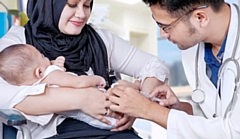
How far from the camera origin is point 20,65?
3.40 ft

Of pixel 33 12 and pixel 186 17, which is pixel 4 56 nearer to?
pixel 33 12

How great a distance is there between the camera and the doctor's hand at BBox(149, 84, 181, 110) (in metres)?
1.21

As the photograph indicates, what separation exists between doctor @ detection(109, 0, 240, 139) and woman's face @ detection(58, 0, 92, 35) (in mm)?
278

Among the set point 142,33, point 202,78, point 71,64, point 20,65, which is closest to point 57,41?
point 71,64

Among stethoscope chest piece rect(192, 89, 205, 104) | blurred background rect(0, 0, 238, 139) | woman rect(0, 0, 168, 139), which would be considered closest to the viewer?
woman rect(0, 0, 168, 139)

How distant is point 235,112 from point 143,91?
14.7 inches

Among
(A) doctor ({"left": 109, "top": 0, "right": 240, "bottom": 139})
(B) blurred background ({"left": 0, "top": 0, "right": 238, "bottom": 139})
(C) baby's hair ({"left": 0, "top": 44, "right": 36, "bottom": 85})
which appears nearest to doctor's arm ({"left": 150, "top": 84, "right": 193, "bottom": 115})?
(A) doctor ({"left": 109, "top": 0, "right": 240, "bottom": 139})

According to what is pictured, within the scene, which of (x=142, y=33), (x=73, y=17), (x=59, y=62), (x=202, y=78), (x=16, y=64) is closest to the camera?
(x=16, y=64)

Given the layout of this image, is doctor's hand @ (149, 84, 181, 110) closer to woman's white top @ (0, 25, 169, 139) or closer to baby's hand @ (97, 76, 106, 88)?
woman's white top @ (0, 25, 169, 139)

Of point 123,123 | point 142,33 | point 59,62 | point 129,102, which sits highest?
point 59,62

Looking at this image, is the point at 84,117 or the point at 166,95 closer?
the point at 84,117

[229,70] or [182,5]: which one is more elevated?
[182,5]

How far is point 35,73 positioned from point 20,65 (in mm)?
63

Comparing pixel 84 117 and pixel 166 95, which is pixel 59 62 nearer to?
pixel 84 117
